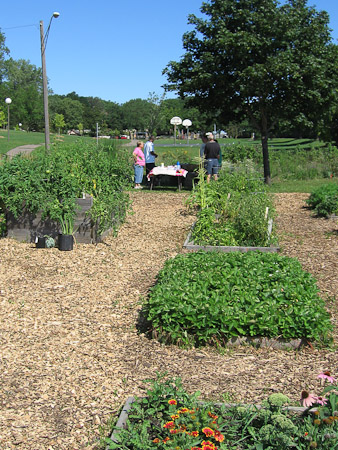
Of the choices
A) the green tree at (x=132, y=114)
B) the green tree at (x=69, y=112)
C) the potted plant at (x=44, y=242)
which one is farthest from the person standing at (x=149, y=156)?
the green tree at (x=132, y=114)

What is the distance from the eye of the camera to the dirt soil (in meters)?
3.28

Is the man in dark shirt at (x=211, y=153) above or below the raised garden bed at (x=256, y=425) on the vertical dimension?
above

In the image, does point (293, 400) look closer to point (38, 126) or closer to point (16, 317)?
point (16, 317)

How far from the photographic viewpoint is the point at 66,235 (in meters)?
7.27

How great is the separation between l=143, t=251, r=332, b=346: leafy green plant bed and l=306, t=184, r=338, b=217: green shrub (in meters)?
5.38

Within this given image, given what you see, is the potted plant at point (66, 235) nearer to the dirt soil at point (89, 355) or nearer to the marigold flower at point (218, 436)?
the dirt soil at point (89, 355)

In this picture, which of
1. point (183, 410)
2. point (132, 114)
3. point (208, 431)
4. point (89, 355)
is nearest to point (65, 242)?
point (89, 355)

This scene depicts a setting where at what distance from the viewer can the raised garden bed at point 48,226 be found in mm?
7598

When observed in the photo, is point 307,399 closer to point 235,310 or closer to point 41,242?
point 235,310

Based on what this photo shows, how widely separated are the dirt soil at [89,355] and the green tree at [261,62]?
755 cm

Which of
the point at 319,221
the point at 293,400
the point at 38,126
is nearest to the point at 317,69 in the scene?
the point at 319,221

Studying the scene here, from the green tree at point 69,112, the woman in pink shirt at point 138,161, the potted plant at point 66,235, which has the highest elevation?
the green tree at point 69,112

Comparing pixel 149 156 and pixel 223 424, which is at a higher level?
pixel 149 156

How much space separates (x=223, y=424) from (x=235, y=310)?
4.75 ft
